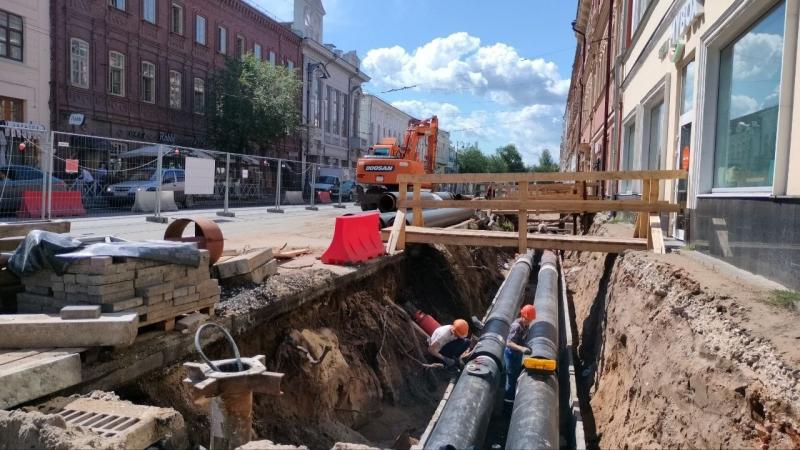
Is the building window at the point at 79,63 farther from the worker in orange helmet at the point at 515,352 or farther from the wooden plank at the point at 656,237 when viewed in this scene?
the wooden plank at the point at 656,237

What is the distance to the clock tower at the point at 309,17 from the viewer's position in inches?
1526

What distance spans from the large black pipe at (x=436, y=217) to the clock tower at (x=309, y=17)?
29214 millimetres

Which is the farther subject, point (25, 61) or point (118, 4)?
point (118, 4)

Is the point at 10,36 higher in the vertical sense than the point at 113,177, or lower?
higher

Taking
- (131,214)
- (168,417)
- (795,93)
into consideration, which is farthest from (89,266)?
(131,214)

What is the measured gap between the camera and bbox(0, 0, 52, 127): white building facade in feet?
61.1

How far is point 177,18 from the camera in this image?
26.6 metres

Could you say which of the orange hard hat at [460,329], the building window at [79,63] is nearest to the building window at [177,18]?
the building window at [79,63]

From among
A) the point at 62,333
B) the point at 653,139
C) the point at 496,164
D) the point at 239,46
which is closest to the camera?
the point at 62,333

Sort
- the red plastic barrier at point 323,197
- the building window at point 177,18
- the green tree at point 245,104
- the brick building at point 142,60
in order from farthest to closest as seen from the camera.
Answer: the green tree at point 245,104
the red plastic barrier at point 323,197
the building window at point 177,18
the brick building at point 142,60

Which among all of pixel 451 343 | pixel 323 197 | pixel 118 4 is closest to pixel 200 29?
pixel 118 4

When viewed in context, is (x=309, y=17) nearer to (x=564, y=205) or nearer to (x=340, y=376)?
(x=564, y=205)

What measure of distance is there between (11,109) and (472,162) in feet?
256

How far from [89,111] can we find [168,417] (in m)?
22.0
